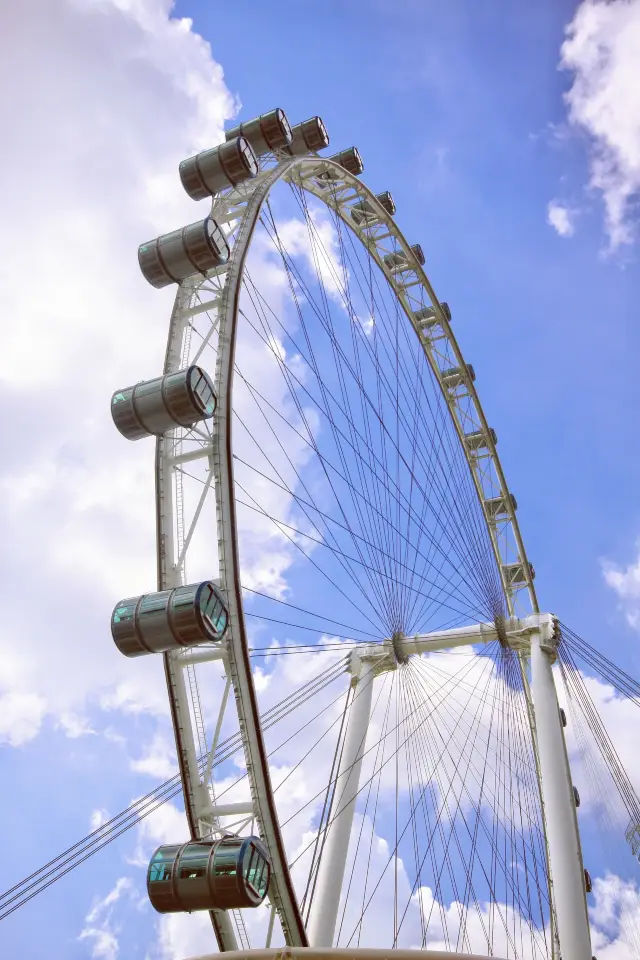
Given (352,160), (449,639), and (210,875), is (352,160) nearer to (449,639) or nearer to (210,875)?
(449,639)

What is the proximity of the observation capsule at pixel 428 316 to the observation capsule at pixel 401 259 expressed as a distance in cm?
154

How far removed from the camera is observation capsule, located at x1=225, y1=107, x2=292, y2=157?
18.9 m

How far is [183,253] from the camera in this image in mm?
15820

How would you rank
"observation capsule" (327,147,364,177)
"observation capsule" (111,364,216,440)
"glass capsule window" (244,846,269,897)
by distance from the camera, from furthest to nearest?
"observation capsule" (327,147,364,177) < "observation capsule" (111,364,216,440) < "glass capsule window" (244,846,269,897)

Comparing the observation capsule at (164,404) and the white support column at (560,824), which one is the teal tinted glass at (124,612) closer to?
the observation capsule at (164,404)

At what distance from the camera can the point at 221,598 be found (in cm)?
1215

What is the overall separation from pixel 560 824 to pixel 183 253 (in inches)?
515

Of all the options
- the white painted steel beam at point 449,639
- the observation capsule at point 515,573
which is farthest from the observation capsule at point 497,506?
the white painted steel beam at point 449,639

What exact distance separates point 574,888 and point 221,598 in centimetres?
961

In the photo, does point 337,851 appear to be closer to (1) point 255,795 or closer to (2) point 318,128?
(1) point 255,795

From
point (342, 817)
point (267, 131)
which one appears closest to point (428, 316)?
point (267, 131)

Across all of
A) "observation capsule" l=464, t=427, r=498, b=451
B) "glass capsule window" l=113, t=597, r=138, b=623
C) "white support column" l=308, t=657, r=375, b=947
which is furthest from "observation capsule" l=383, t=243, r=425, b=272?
"glass capsule window" l=113, t=597, r=138, b=623

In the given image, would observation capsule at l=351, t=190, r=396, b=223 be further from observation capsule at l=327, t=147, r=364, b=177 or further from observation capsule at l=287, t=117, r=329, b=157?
observation capsule at l=287, t=117, r=329, b=157

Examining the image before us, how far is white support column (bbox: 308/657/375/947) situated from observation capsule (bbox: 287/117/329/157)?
41.0 ft
